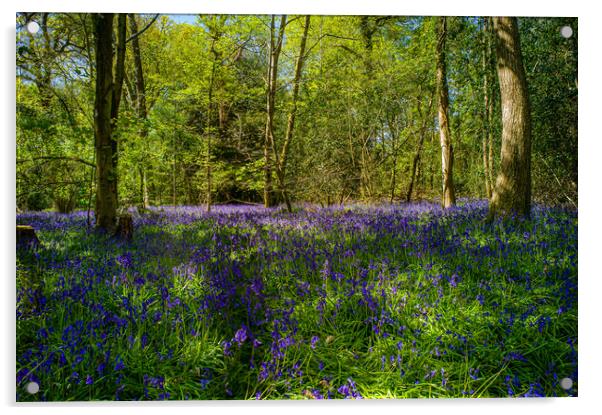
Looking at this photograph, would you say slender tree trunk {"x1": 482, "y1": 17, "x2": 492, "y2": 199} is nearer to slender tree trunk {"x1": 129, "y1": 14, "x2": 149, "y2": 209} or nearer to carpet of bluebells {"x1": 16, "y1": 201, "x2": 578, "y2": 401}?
carpet of bluebells {"x1": 16, "y1": 201, "x2": 578, "y2": 401}

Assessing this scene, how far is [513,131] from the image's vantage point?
3.05 meters

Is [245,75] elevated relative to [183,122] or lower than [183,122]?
elevated

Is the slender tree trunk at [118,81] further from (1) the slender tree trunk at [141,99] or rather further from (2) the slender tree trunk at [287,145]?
(2) the slender tree trunk at [287,145]

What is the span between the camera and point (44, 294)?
2.47 metres

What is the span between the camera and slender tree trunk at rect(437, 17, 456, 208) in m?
3.05

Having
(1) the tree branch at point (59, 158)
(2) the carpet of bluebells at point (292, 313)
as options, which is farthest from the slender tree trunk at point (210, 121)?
(1) the tree branch at point (59, 158)

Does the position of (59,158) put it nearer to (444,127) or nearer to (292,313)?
(292,313)

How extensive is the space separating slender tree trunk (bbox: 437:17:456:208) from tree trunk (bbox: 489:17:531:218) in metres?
0.39

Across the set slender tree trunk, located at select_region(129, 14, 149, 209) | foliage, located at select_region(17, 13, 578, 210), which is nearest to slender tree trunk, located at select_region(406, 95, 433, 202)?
foliage, located at select_region(17, 13, 578, 210)

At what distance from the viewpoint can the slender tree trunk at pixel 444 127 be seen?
120 inches

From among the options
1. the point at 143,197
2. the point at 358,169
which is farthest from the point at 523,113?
the point at 143,197

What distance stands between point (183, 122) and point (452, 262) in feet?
7.69

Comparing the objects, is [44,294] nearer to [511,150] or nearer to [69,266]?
[69,266]

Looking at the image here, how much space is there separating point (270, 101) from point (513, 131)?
6.57ft
